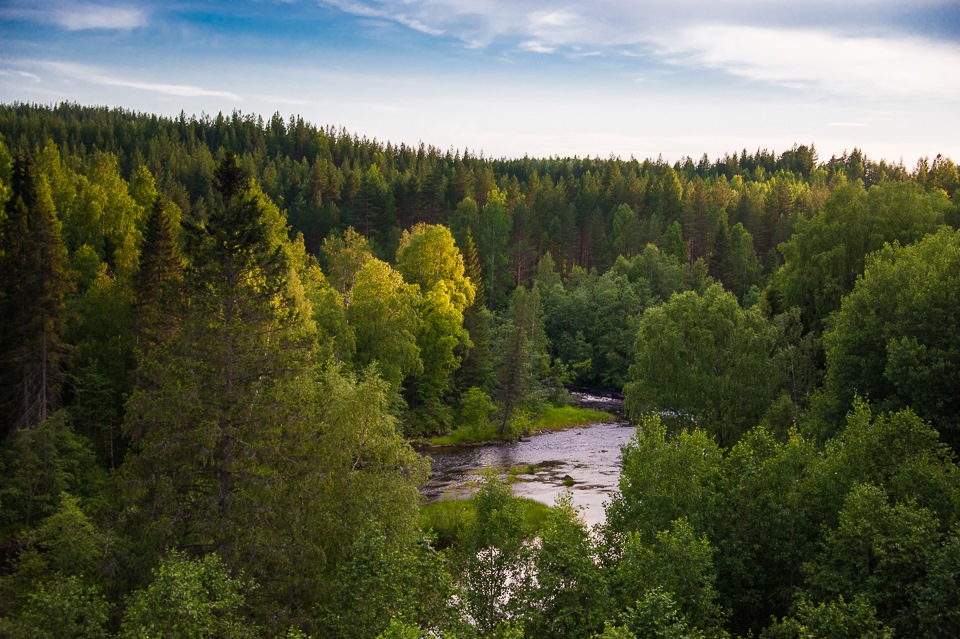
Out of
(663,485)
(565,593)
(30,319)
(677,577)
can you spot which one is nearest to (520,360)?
(30,319)

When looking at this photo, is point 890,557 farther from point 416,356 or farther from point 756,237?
point 756,237

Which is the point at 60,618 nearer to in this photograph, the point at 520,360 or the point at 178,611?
the point at 178,611

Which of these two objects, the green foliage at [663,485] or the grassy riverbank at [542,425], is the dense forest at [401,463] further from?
the grassy riverbank at [542,425]

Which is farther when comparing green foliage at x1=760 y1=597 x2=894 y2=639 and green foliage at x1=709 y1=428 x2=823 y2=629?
green foliage at x1=709 y1=428 x2=823 y2=629

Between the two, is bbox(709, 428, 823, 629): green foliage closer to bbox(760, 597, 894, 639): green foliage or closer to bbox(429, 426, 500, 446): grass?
bbox(760, 597, 894, 639): green foliage

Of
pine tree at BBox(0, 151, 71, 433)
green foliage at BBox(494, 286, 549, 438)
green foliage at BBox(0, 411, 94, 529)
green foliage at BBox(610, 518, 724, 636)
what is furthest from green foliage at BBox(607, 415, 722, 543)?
green foliage at BBox(494, 286, 549, 438)

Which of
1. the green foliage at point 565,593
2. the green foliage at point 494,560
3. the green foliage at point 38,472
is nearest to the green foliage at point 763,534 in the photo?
the green foliage at point 565,593
